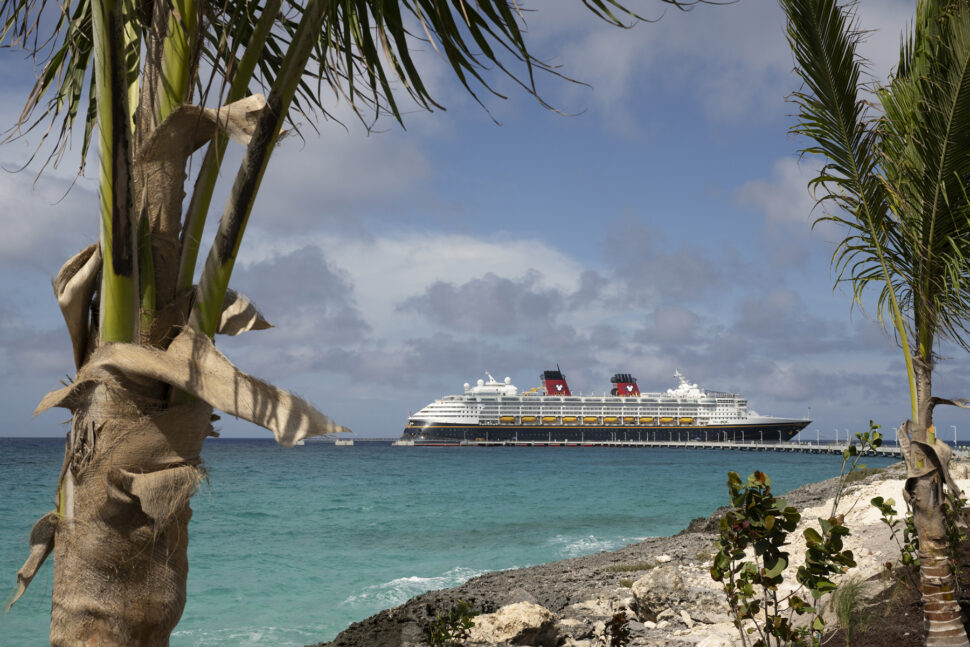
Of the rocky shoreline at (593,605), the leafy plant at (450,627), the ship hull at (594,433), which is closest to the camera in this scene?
the leafy plant at (450,627)

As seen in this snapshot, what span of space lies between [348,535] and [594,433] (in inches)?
2083

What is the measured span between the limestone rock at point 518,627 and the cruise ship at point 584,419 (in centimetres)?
5917

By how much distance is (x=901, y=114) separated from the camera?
3.40 meters

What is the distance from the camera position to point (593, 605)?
21.1 feet

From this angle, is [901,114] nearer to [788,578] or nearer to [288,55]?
[288,55]

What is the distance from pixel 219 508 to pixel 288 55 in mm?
20096

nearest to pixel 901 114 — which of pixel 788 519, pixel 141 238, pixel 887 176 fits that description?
pixel 887 176

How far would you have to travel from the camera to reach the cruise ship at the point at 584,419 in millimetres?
64500

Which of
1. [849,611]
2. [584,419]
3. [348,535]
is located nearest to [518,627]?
[849,611]

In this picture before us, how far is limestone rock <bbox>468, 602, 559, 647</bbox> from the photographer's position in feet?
16.4

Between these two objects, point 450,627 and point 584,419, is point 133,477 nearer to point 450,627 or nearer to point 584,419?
point 450,627

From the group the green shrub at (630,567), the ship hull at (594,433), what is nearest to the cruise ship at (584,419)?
the ship hull at (594,433)

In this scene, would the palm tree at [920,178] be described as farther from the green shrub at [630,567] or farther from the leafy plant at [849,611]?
the green shrub at [630,567]

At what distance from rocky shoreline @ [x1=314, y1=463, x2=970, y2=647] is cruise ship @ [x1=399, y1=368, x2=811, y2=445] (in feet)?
183
